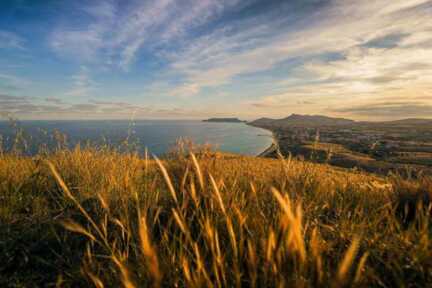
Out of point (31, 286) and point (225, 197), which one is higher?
point (225, 197)

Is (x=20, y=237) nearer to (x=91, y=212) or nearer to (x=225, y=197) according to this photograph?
(x=91, y=212)

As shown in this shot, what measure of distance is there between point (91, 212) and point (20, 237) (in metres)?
0.75

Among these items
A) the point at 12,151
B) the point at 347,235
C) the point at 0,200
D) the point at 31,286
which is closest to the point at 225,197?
the point at 347,235

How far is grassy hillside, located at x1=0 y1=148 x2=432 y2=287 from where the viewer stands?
1.14 metres

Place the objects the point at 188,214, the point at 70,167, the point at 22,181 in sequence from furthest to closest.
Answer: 1. the point at 70,167
2. the point at 22,181
3. the point at 188,214

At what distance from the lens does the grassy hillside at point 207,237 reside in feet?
3.73

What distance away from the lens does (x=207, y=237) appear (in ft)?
4.03

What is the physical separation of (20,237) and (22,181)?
1.75m

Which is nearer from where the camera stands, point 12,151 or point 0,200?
point 0,200

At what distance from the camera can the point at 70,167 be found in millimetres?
4590

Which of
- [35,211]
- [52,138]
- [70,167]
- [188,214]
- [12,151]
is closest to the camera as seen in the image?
[188,214]

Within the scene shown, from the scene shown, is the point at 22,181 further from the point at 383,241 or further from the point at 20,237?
the point at 383,241

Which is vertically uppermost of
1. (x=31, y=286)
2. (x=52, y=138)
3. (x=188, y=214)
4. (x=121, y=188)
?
(x=52, y=138)

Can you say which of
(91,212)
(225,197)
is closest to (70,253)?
(91,212)
